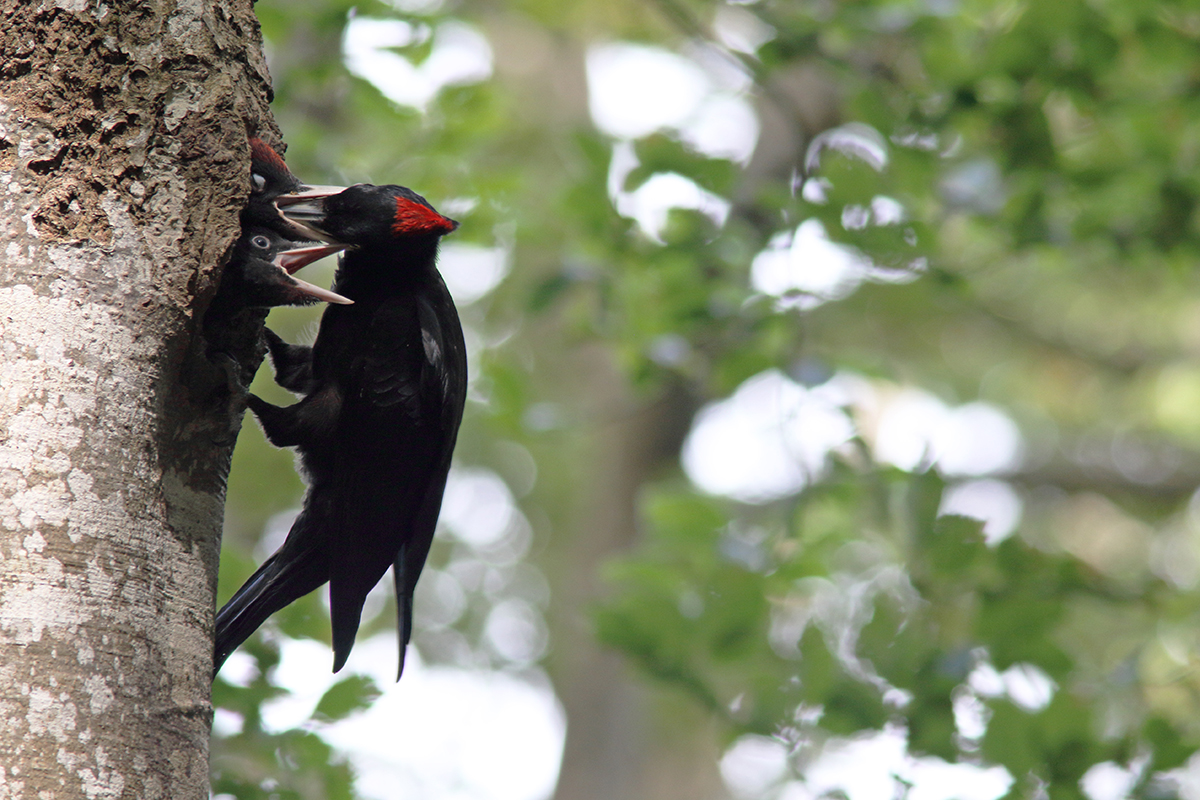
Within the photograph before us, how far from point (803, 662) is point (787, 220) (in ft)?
4.62

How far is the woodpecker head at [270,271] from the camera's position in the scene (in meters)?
1.73

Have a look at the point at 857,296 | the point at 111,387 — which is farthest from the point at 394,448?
the point at 857,296

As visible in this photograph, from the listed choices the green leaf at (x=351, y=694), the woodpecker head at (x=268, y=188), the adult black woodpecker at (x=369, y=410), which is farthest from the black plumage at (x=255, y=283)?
the green leaf at (x=351, y=694)

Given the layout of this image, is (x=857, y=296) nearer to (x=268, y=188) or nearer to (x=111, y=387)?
(x=268, y=188)

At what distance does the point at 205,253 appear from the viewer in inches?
60.4

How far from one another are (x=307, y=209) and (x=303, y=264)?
8.7 inches

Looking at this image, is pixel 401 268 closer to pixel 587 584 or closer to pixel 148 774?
pixel 148 774

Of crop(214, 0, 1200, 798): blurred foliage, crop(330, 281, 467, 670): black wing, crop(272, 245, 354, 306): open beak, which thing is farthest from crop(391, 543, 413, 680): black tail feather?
crop(272, 245, 354, 306): open beak

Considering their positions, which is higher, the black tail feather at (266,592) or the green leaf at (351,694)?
the black tail feather at (266,592)

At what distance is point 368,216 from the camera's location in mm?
2301

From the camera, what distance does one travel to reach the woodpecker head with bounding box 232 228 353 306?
1.73 meters

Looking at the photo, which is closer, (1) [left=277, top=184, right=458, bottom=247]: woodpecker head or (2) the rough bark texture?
(2) the rough bark texture

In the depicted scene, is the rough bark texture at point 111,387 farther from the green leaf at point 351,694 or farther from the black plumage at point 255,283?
the green leaf at point 351,694

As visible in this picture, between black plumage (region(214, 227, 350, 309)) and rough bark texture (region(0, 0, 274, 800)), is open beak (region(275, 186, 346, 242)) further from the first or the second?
rough bark texture (region(0, 0, 274, 800))
